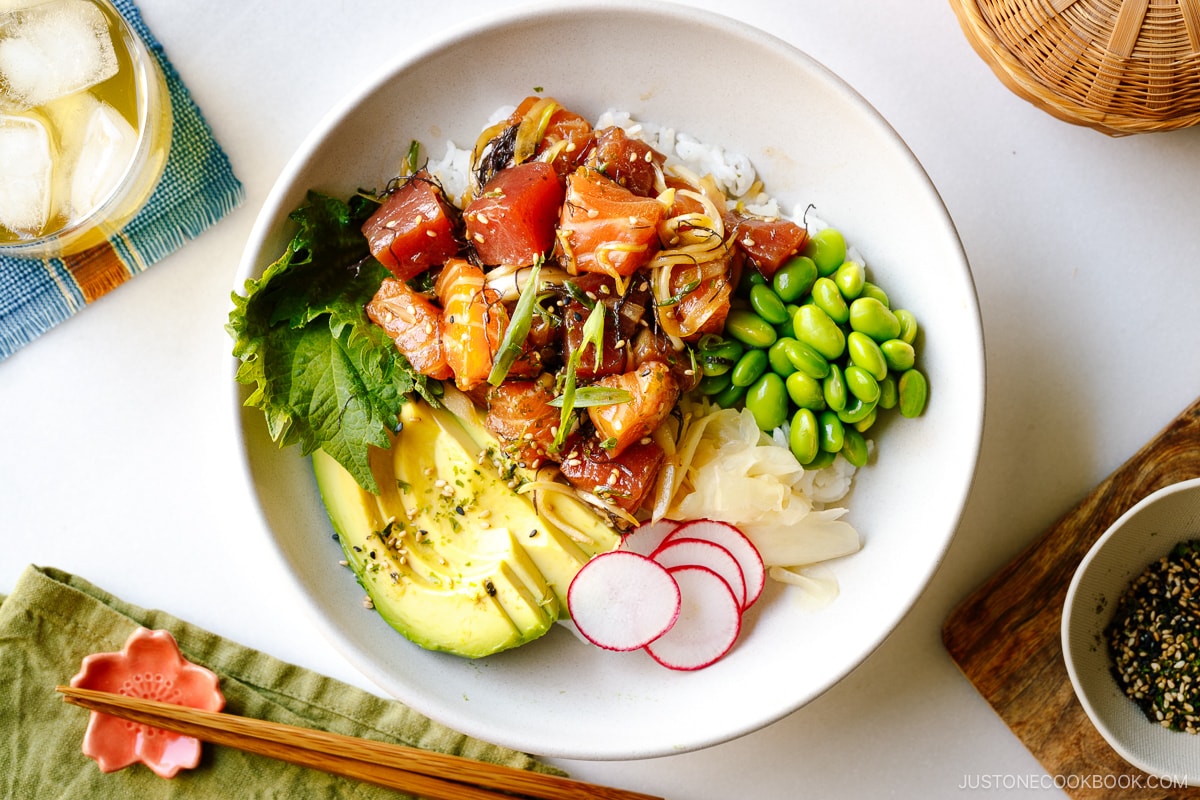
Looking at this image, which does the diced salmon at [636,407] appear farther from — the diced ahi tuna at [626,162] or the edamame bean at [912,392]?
the edamame bean at [912,392]

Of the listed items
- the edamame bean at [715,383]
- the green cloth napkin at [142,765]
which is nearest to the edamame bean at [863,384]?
the edamame bean at [715,383]

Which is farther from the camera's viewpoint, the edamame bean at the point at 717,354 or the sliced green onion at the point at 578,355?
the edamame bean at the point at 717,354

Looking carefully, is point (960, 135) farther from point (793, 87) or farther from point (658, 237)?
point (658, 237)

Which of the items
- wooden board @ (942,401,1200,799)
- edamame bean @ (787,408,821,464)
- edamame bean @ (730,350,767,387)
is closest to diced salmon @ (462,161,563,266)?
edamame bean @ (730,350,767,387)

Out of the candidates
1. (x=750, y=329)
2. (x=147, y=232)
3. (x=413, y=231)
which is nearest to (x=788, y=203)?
(x=750, y=329)

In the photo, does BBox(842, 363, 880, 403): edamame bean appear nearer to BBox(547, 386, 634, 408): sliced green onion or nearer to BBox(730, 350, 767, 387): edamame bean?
BBox(730, 350, 767, 387): edamame bean
